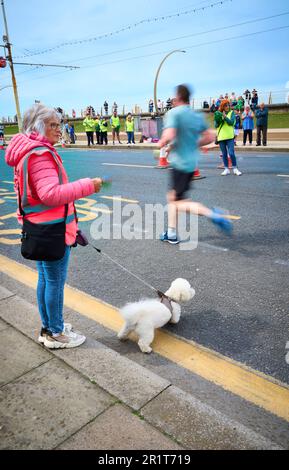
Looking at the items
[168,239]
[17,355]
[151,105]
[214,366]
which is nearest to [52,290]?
[17,355]

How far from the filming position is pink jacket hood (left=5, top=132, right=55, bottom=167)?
2.04 meters

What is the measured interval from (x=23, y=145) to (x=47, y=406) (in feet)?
4.92

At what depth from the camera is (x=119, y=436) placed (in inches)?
69.6

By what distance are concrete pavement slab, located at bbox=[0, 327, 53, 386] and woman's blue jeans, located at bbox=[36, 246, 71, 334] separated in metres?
0.18

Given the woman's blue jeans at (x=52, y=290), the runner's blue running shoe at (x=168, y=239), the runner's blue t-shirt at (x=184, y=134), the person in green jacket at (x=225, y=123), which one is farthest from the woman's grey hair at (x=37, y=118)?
the person in green jacket at (x=225, y=123)

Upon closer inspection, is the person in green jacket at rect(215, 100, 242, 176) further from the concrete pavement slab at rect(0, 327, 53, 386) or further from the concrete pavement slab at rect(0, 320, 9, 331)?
the concrete pavement slab at rect(0, 327, 53, 386)

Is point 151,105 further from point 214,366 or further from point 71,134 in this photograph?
point 214,366

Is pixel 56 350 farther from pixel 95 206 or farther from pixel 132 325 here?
pixel 95 206

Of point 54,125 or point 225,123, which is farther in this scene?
point 225,123

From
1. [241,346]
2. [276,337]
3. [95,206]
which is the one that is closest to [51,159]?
[241,346]

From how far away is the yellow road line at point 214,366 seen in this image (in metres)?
2.17

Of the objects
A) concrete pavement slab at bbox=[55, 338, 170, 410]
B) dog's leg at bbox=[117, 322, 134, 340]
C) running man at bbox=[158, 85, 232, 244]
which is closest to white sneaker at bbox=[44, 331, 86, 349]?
concrete pavement slab at bbox=[55, 338, 170, 410]

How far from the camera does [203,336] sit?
282 cm

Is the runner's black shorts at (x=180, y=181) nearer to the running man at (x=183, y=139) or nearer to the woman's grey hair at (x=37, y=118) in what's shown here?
the running man at (x=183, y=139)
